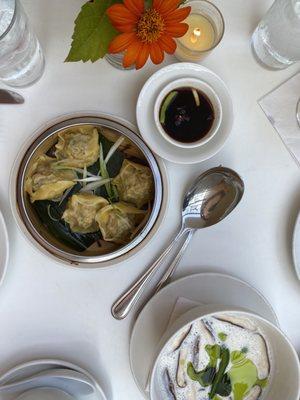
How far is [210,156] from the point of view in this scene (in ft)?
2.57

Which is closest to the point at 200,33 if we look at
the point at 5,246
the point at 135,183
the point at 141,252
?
the point at 135,183

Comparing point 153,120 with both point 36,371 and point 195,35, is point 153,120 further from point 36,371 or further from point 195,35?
point 36,371

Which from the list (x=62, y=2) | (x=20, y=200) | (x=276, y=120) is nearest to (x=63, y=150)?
(x=20, y=200)

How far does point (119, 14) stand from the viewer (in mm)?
641

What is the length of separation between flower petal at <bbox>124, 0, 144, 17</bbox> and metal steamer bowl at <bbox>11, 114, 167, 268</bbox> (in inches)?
7.7

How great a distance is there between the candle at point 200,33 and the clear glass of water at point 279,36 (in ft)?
0.28

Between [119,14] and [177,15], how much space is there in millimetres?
88

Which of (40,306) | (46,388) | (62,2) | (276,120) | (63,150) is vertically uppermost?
(62,2)

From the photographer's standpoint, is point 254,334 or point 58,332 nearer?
point 254,334

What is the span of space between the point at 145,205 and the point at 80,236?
13cm

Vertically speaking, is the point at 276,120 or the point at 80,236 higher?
the point at 276,120

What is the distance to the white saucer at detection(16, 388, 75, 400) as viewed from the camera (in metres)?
0.77

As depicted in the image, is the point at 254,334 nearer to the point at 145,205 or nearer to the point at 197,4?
the point at 145,205

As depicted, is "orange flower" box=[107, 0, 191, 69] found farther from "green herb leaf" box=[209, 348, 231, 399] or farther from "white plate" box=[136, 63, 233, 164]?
"green herb leaf" box=[209, 348, 231, 399]
